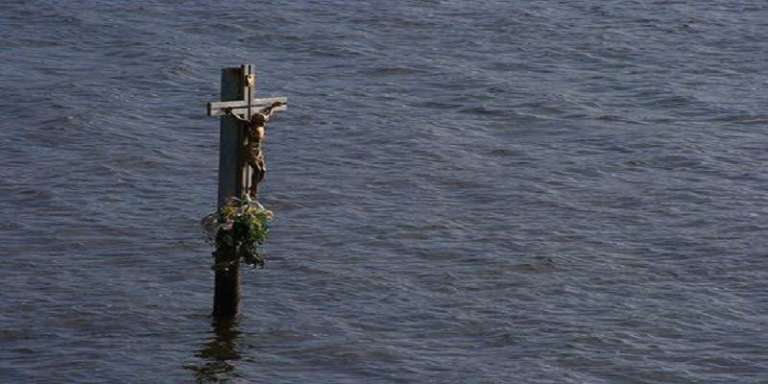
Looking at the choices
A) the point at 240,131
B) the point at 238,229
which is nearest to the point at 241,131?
the point at 240,131

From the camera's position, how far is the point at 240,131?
19.4 m

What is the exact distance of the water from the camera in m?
20.6

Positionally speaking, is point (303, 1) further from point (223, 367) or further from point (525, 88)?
point (223, 367)

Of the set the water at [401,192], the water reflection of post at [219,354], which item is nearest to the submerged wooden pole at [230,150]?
the water reflection of post at [219,354]

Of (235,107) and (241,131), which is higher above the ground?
(235,107)

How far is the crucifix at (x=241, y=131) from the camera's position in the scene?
19.3m

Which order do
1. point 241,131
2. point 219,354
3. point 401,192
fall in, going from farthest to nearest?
1. point 401,192
2. point 219,354
3. point 241,131

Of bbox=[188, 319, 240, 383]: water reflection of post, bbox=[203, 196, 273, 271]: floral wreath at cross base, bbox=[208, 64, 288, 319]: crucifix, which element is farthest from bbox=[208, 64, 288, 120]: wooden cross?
bbox=[188, 319, 240, 383]: water reflection of post

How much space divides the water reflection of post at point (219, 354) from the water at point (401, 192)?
43 millimetres

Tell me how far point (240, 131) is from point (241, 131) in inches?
0.4

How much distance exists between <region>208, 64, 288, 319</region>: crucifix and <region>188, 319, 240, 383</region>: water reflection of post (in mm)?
1665

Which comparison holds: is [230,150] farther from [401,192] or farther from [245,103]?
[401,192]

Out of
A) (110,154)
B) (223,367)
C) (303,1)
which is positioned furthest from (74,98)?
(223,367)

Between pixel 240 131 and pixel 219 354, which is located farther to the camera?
pixel 219 354
